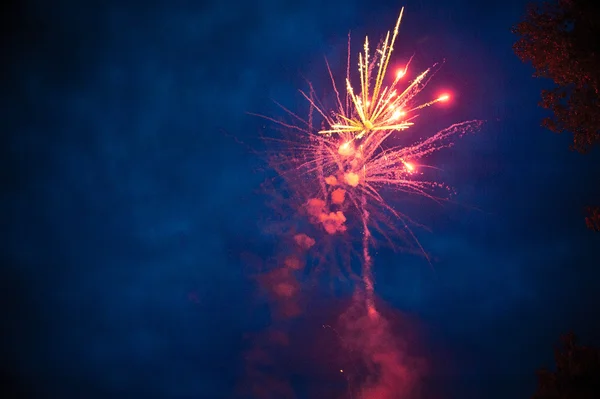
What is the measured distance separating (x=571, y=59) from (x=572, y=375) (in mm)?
8156

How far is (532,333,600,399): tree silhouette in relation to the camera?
782cm

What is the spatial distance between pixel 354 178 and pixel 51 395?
40.0 m

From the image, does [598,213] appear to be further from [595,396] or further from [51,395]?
[51,395]

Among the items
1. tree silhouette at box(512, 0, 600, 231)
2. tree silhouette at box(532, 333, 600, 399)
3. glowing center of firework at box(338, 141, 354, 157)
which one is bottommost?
tree silhouette at box(532, 333, 600, 399)

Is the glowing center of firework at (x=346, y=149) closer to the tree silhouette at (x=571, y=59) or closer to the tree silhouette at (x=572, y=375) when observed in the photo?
the tree silhouette at (x=571, y=59)

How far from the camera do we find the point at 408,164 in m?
13.3

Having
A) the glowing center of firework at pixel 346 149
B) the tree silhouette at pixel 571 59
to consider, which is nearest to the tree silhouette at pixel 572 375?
the tree silhouette at pixel 571 59

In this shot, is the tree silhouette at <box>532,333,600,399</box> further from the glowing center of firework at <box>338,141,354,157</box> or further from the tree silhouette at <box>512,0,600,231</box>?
the glowing center of firework at <box>338,141,354,157</box>

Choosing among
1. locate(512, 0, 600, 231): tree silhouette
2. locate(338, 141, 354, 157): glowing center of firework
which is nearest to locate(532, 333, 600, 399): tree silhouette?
locate(512, 0, 600, 231): tree silhouette

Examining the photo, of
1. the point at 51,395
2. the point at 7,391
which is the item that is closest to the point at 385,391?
the point at 51,395

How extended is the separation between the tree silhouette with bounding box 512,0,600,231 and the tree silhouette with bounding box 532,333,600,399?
318cm

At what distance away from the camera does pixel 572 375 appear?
8.05 m

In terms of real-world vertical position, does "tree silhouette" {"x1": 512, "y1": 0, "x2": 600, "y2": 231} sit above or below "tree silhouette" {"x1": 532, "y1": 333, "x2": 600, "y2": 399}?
above

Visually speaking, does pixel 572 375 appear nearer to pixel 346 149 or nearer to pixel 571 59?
pixel 571 59
